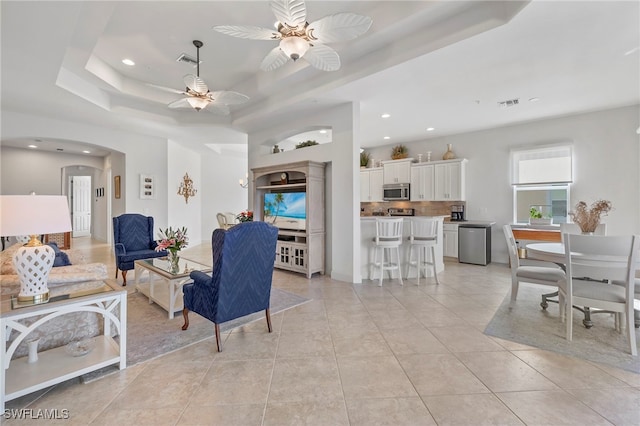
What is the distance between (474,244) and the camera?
19.6 ft

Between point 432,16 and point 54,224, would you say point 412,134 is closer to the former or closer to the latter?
point 432,16

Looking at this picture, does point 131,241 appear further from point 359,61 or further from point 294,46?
point 359,61

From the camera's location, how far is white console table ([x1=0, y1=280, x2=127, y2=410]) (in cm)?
167

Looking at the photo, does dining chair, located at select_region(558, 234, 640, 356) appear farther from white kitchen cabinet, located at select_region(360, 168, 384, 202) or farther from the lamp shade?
white kitchen cabinet, located at select_region(360, 168, 384, 202)

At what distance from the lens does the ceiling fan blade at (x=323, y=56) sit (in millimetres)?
2701

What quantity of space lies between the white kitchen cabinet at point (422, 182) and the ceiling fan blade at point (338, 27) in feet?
16.5

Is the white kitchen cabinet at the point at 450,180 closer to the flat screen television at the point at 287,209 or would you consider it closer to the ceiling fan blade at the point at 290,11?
the flat screen television at the point at 287,209

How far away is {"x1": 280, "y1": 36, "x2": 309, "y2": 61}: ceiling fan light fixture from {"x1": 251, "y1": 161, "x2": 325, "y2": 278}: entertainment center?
2.30m

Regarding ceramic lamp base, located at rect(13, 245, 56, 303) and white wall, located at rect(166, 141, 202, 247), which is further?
white wall, located at rect(166, 141, 202, 247)

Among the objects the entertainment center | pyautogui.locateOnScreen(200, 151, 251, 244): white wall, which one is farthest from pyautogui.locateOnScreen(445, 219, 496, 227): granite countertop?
pyautogui.locateOnScreen(200, 151, 251, 244): white wall

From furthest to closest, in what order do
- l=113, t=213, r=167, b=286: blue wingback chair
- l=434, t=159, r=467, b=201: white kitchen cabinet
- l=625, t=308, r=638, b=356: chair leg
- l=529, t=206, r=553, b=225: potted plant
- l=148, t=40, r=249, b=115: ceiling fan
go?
l=434, t=159, r=467, b=201: white kitchen cabinet → l=529, t=206, r=553, b=225: potted plant → l=113, t=213, r=167, b=286: blue wingback chair → l=148, t=40, r=249, b=115: ceiling fan → l=625, t=308, r=638, b=356: chair leg

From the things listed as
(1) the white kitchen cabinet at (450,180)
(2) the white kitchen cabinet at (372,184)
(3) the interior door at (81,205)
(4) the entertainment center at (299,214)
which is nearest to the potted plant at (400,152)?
(2) the white kitchen cabinet at (372,184)

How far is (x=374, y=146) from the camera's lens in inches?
321

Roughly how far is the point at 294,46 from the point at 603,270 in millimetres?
3349
